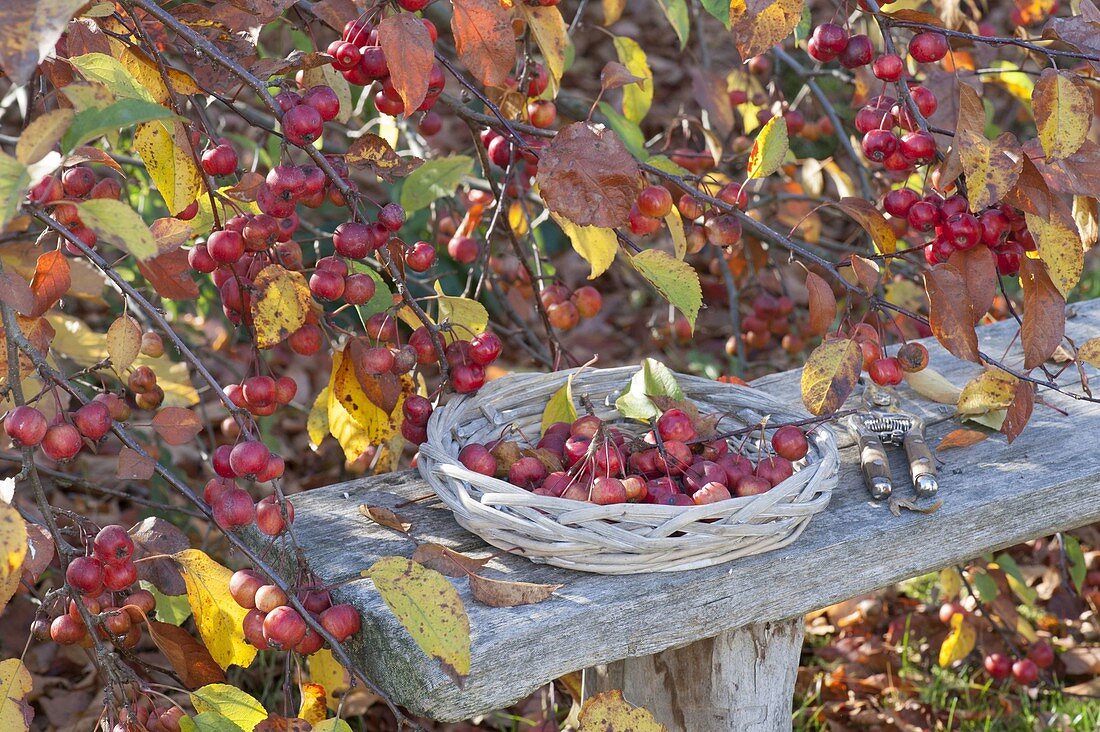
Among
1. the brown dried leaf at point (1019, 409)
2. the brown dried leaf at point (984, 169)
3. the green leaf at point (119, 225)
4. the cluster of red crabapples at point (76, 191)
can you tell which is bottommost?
the brown dried leaf at point (1019, 409)

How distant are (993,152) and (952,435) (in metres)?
0.40

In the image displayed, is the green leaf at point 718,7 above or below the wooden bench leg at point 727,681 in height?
above

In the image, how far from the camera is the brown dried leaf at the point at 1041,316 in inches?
48.4

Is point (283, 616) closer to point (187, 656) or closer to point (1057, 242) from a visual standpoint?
point (187, 656)

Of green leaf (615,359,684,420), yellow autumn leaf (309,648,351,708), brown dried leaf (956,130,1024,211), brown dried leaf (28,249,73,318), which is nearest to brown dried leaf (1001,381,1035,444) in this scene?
brown dried leaf (956,130,1024,211)

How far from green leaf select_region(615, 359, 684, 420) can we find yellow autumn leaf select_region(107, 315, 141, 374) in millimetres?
545

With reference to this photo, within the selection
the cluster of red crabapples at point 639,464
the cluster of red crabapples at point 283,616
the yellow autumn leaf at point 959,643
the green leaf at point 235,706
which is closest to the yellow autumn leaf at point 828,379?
the cluster of red crabapples at point 639,464

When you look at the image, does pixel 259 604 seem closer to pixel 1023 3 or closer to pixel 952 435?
pixel 952 435

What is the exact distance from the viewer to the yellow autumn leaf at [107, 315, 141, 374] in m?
1.11

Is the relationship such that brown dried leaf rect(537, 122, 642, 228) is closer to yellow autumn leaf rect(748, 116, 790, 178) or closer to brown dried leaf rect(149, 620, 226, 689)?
yellow autumn leaf rect(748, 116, 790, 178)

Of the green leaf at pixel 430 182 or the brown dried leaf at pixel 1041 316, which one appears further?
the green leaf at pixel 430 182

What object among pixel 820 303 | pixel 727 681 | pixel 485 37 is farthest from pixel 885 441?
pixel 485 37

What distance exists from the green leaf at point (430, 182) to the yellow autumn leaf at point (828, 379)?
650 millimetres

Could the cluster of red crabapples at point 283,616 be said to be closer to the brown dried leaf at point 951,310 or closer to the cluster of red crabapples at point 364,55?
the cluster of red crabapples at point 364,55
